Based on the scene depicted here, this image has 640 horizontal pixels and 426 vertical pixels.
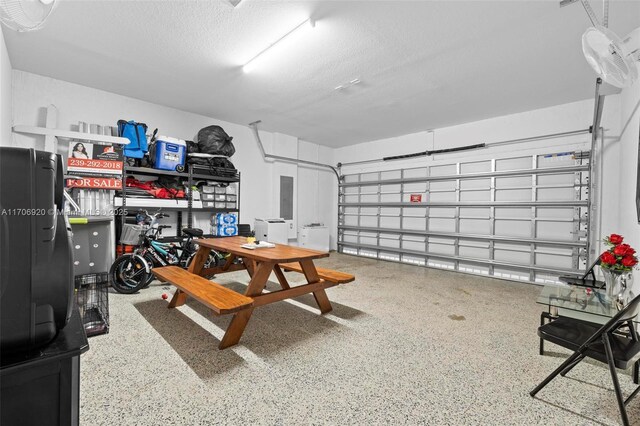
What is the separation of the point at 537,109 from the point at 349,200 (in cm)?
455

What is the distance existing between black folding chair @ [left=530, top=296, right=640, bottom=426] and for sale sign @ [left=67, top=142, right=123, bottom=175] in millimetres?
5186

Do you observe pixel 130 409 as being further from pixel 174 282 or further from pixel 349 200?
pixel 349 200

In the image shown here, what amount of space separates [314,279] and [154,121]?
421cm

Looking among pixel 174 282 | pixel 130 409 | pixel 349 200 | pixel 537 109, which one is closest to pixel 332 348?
pixel 130 409

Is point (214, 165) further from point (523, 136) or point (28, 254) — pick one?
point (523, 136)

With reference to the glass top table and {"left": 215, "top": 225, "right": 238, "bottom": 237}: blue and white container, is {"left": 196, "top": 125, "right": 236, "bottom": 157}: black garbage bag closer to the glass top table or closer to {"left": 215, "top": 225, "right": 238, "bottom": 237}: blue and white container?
{"left": 215, "top": 225, "right": 238, "bottom": 237}: blue and white container

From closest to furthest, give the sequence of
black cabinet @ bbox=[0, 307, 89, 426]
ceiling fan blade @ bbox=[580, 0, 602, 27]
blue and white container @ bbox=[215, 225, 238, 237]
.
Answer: black cabinet @ bbox=[0, 307, 89, 426] < ceiling fan blade @ bbox=[580, 0, 602, 27] < blue and white container @ bbox=[215, 225, 238, 237]

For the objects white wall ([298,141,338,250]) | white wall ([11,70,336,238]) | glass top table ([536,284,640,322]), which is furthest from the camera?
white wall ([298,141,338,250])

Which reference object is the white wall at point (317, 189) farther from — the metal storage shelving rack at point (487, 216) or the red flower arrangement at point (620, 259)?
the red flower arrangement at point (620, 259)

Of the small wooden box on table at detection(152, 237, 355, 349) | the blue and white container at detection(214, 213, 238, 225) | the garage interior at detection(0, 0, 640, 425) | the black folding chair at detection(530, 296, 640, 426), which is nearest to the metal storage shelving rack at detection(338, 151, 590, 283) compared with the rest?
the garage interior at detection(0, 0, 640, 425)

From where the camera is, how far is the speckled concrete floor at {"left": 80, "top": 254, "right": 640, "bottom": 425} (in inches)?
63.7

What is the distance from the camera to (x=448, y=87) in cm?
419

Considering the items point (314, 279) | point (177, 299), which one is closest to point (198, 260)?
point (177, 299)

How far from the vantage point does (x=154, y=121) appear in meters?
5.04
